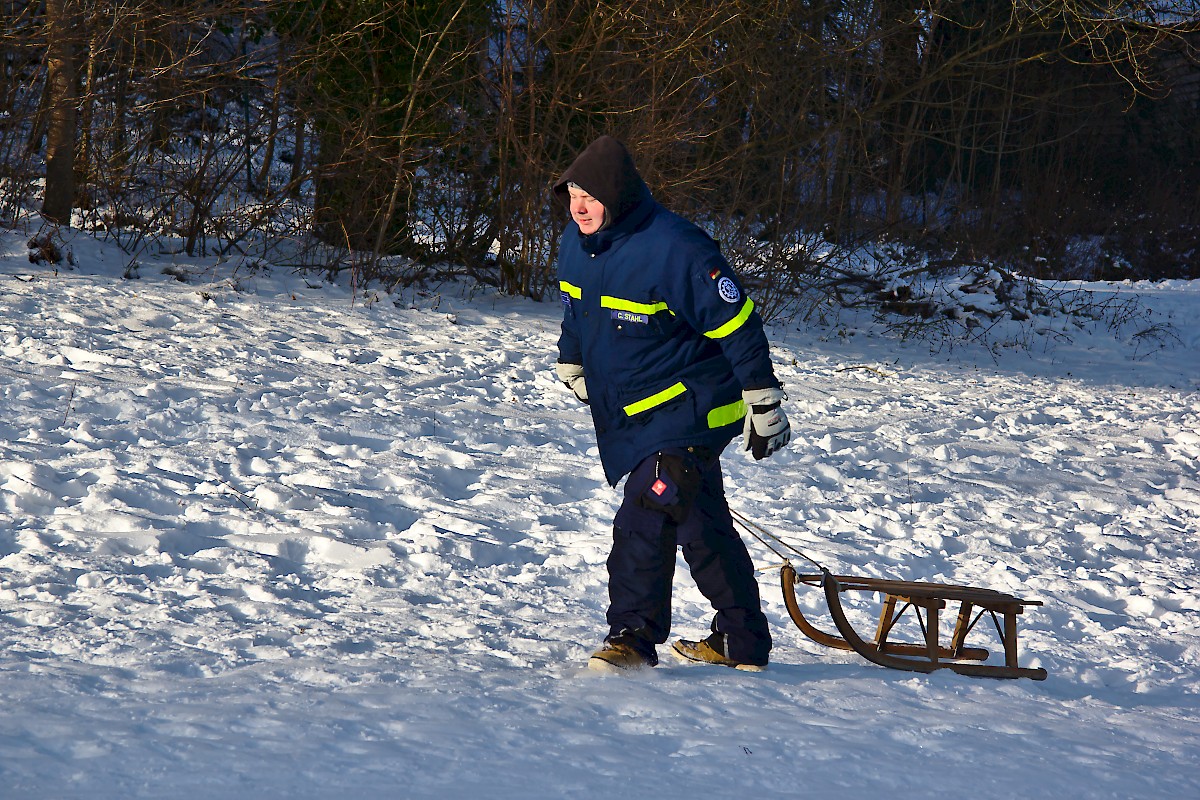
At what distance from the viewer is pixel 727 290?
10.8 feet

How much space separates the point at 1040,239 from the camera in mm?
22562

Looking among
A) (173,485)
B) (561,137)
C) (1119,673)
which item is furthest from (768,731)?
(561,137)

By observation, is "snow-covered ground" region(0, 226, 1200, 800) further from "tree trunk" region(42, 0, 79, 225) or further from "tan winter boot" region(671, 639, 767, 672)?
"tree trunk" region(42, 0, 79, 225)

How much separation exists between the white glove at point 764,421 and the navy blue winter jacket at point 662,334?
3 centimetres

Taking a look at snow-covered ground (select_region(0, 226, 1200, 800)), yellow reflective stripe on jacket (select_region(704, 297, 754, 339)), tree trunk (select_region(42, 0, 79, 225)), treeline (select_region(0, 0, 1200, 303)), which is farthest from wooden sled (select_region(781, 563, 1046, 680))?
tree trunk (select_region(42, 0, 79, 225))

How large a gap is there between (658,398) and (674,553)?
0.50 m

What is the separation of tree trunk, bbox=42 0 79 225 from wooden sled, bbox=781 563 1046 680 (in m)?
7.76

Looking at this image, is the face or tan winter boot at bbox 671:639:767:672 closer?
the face

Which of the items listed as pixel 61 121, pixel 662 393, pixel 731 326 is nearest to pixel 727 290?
pixel 731 326

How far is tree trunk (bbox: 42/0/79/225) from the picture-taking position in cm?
869

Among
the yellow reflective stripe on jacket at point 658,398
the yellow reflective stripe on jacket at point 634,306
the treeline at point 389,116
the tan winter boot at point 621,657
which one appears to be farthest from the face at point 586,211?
the treeline at point 389,116

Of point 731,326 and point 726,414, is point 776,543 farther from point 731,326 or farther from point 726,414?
A: point 731,326

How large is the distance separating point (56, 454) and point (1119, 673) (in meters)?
4.55

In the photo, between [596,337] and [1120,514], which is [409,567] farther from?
[1120,514]
